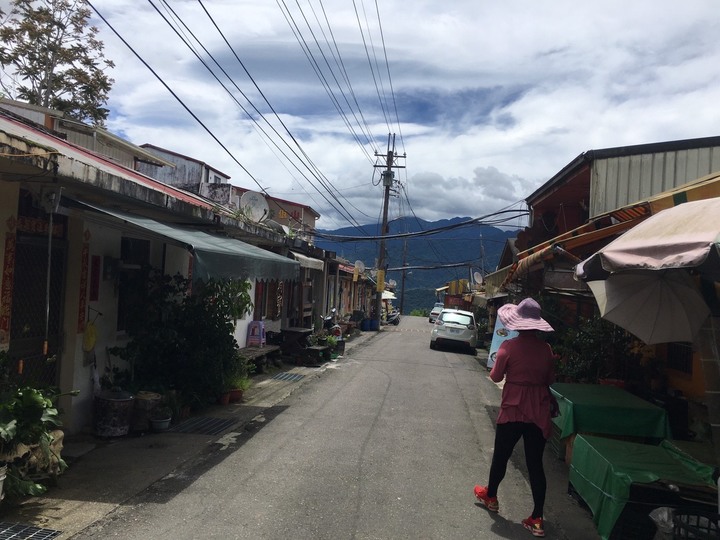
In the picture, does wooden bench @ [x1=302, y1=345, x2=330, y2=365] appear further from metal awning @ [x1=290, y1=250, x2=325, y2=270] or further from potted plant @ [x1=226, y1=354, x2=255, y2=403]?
potted plant @ [x1=226, y1=354, x2=255, y2=403]

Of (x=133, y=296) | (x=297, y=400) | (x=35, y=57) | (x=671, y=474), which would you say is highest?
(x=35, y=57)

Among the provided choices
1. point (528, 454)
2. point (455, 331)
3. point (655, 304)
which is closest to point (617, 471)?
point (528, 454)

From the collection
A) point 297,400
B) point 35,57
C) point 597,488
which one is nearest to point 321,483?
point 597,488

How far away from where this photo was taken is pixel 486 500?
5.18 metres

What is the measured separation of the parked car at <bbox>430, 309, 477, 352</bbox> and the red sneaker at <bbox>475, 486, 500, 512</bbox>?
55.7ft

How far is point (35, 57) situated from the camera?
69.5ft

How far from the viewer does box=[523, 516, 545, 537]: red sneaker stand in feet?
15.3

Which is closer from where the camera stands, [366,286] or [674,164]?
[674,164]

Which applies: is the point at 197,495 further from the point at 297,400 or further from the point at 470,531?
the point at 297,400

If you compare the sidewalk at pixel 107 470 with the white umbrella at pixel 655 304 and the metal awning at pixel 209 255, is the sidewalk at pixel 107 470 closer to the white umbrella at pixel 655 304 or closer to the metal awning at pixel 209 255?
the metal awning at pixel 209 255

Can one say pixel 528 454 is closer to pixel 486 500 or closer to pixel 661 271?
pixel 486 500

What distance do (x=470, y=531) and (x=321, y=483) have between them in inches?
60.9

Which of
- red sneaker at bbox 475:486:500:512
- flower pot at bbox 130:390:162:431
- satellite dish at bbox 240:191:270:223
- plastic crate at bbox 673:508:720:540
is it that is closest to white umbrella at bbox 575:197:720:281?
plastic crate at bbox 673:508:720:540

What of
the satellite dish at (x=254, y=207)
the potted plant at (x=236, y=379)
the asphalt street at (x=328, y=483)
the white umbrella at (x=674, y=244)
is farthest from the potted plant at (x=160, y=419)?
the white umbrella at (x=674, y=244)
